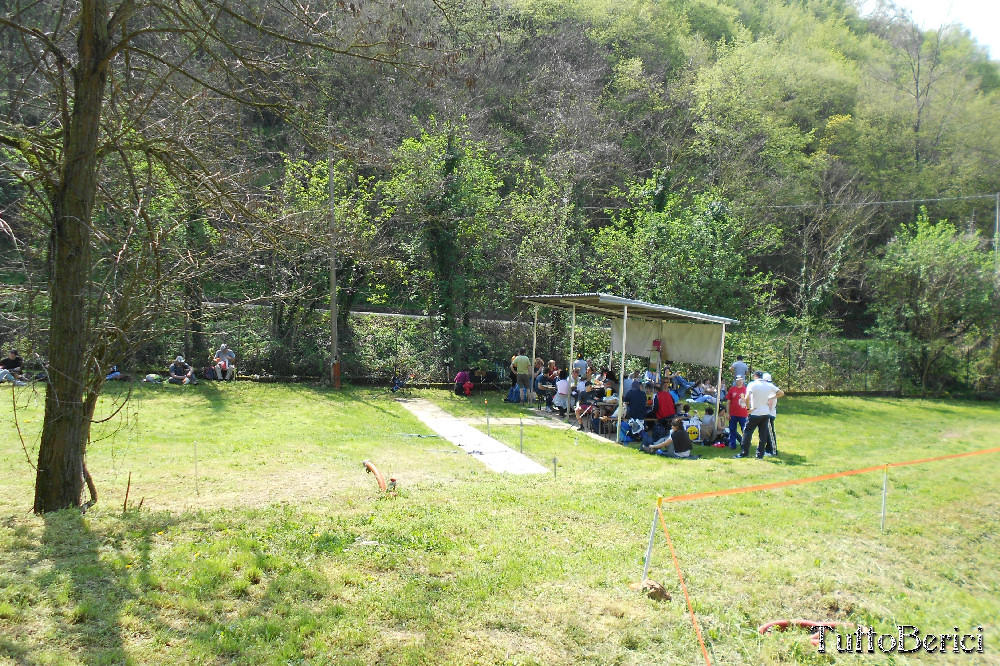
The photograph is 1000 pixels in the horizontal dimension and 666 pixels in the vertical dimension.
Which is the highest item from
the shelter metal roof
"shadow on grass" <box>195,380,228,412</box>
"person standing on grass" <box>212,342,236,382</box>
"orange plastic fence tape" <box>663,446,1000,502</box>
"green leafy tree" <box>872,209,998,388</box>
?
"green leafy tree" <box>872,209,998,388</box>

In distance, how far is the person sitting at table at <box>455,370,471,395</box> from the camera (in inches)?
801

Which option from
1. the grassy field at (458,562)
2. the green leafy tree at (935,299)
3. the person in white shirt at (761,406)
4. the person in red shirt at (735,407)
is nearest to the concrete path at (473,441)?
the grassy field at (458,562)

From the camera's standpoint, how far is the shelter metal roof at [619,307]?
13.9 metres

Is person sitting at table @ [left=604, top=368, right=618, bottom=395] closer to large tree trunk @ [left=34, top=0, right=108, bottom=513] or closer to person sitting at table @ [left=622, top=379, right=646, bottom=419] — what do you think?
person sitting at table @ [left=622, top=379, right=646, bottom=419]

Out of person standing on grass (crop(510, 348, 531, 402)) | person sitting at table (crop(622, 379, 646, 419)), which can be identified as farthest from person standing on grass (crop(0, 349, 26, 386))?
person sitting at table (crop(622, 379, 646, 419))

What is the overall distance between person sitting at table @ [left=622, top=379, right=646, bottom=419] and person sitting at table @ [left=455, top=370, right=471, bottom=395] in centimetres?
732

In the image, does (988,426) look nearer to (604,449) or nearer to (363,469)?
(604,449)

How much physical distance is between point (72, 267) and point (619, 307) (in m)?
12.3

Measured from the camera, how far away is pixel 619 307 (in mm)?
16594

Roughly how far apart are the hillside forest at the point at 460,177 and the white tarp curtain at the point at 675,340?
351 centimetres

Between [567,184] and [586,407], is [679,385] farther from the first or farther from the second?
[567,184]

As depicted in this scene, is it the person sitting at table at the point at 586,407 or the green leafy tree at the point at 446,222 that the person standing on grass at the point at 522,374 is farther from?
the person sitting at table at the point at 586,407

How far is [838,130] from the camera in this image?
130ft

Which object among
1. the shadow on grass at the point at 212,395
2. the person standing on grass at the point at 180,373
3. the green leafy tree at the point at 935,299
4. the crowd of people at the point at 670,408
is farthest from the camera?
the green leafy tree at the point at 935,299
